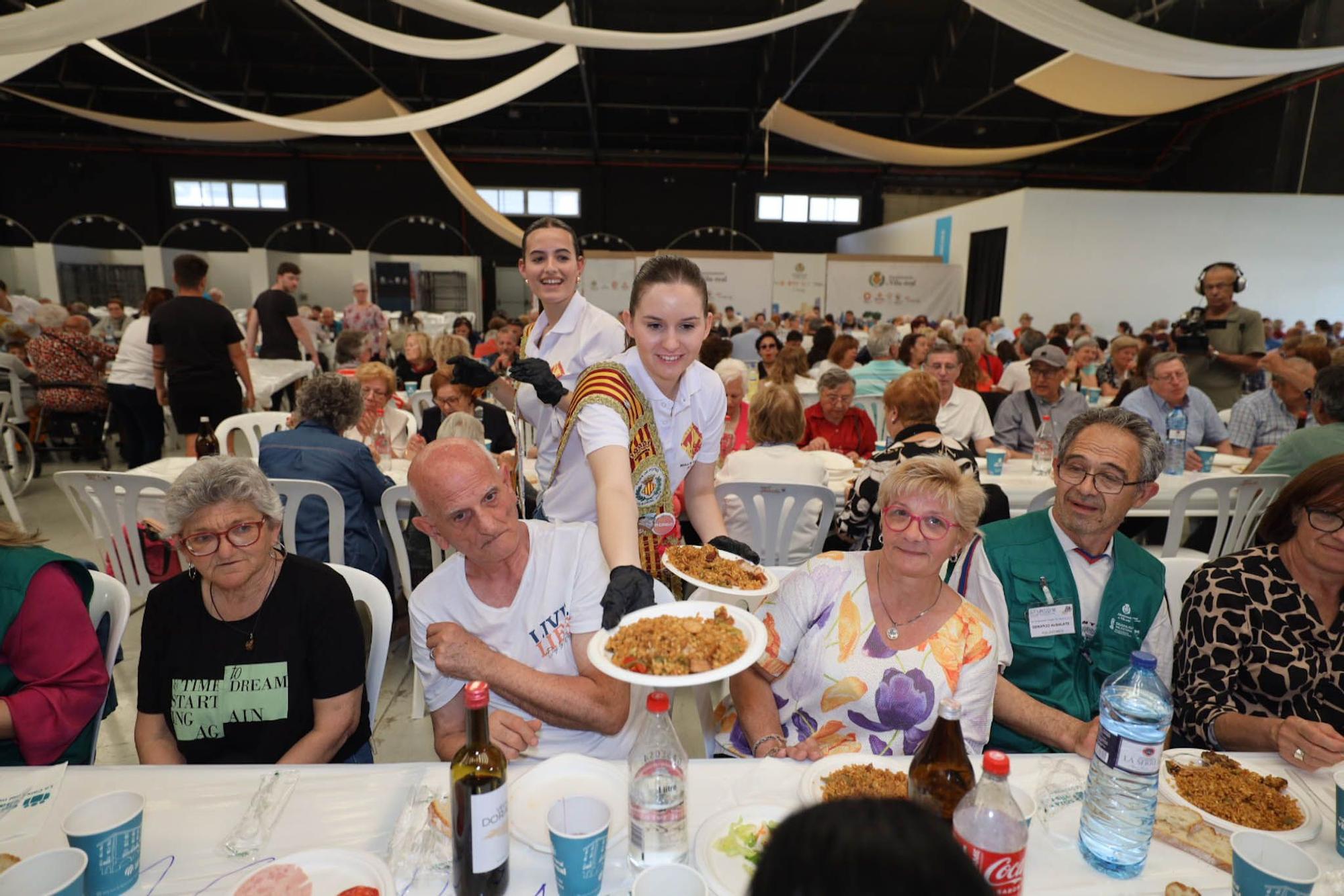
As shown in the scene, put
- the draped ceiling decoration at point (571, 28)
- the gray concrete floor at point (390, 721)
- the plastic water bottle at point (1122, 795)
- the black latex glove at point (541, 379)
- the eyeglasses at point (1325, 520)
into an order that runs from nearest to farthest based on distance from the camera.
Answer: the plastic water bottle at point (1122, 795)
the eyeglasses at point (1325, 520)
the black latex glove at point (541, 379)
the gray concrete floor at point (390, 721)
the draped ceiling decoration at point (571, 28)

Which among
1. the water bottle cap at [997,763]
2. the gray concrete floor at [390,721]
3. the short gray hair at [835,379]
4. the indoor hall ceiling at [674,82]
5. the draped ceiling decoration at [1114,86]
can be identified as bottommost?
the gray concrete floor at [390,721]

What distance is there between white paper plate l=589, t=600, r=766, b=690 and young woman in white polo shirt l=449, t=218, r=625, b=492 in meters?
0.94

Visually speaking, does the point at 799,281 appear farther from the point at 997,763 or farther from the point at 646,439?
the point at 997,763

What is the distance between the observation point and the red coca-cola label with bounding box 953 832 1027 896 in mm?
1076

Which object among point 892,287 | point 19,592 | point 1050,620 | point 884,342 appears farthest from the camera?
point 892,287

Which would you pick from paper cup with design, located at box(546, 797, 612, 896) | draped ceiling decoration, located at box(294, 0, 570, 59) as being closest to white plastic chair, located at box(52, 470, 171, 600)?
paper cup with design, located at box(546, 797, 612, 896)

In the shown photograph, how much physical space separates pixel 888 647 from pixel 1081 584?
0.64 meters

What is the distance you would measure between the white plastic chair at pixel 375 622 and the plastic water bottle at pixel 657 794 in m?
1.05

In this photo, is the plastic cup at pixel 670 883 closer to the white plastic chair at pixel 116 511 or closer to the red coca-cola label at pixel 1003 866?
the red coca-cola label at pixel 1003 866

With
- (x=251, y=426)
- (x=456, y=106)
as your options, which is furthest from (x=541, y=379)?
(x=456, y=106)

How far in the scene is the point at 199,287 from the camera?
5.35 m

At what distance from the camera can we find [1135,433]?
199 cm

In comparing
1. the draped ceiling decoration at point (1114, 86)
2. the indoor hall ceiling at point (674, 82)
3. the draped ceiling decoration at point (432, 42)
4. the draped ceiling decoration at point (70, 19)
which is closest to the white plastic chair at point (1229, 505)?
the draped ceiling decoration at point (70, 19)

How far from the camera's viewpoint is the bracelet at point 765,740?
1.68 meters
